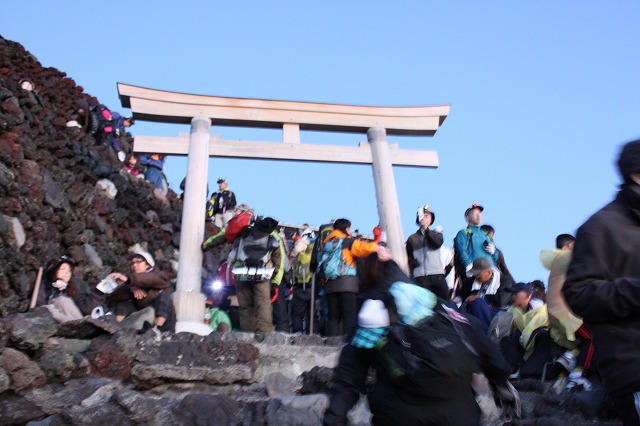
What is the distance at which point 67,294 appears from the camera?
708cm

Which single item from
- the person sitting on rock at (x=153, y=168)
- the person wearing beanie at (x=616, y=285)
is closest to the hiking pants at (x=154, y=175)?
the person sitting on rock at (x=153, y=168)

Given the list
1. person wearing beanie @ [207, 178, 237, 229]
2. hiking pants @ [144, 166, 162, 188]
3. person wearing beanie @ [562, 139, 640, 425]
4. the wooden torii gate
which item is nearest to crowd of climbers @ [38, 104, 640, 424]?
person wearing beanie @ [562, 139, 640, 425]

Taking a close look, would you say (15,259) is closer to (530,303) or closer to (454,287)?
(454,287)

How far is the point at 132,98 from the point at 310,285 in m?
3.94

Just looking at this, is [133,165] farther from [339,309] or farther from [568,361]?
[568,361]

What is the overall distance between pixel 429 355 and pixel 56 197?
9228 millimetres

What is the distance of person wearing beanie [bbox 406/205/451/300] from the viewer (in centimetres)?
760

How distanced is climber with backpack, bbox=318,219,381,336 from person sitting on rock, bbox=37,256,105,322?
7.98 feet

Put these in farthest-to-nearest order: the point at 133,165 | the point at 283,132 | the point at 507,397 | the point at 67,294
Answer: the point at 133,165
the point at 283,132
the point at 67,294
the point at 507,397

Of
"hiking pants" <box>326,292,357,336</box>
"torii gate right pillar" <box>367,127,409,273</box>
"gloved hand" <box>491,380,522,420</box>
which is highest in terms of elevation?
"torii gate right pillar" <box>367,127,409,273</box>

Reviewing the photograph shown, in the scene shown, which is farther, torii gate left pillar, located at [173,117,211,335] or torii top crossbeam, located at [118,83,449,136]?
torii top crossbeam, located at [118,83,449,136]

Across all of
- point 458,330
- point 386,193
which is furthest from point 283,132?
point 458,330

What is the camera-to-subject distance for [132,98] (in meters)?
10.1

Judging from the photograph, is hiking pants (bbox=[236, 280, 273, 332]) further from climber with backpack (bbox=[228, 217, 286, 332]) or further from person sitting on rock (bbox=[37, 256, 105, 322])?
person sitting on rock (bbox=[37, 256, 105, 322])
